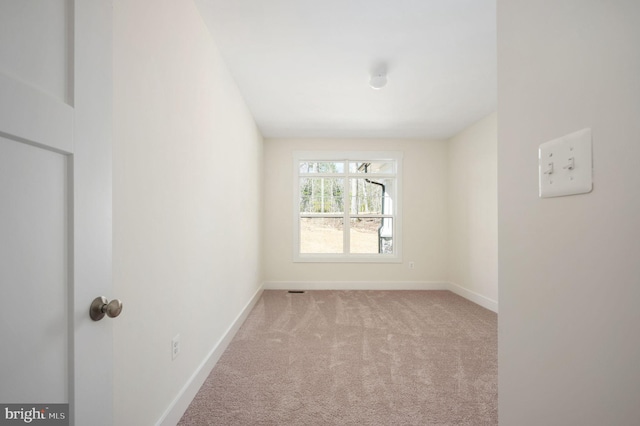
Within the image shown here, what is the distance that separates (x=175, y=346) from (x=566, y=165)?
1880 mm

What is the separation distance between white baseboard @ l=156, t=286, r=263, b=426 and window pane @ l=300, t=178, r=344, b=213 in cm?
250

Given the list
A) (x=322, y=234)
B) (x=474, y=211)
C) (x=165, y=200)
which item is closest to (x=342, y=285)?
(x=322, y=234)

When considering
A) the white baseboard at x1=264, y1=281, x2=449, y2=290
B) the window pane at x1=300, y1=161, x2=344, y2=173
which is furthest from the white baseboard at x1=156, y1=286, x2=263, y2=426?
the window pane at x1=300, y1=161, x2=344, y2=173

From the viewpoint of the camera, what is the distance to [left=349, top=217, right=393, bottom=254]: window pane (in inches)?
198

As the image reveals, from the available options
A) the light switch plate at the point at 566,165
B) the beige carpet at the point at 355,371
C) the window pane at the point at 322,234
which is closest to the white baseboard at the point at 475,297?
the beige carpet at the point at 355,371

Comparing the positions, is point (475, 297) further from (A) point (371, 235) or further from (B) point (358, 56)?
(B) point (358, 56)

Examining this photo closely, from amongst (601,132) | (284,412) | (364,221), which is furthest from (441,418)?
(364,221)

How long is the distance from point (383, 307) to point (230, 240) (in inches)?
87.8

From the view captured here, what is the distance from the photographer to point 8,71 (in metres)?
0.56

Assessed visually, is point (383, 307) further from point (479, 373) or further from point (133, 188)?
point (133, 188)

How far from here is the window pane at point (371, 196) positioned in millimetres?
5059

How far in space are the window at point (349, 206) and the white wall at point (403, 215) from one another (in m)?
0.19

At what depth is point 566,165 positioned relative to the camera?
0.64 metres

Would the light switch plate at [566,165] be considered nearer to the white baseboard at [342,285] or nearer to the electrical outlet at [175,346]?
the electrical outlet at [175,346]
